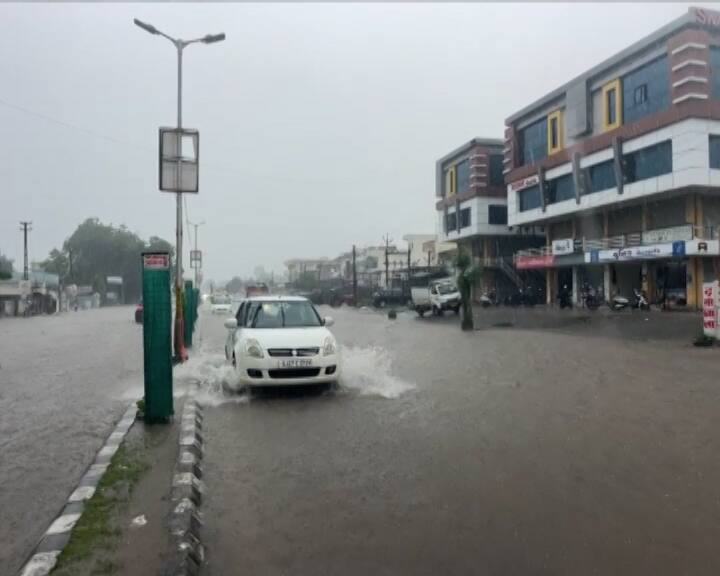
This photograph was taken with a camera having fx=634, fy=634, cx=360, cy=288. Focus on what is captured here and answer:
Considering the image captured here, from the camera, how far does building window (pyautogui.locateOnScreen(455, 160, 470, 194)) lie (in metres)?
57.3

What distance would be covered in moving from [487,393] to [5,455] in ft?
20.2

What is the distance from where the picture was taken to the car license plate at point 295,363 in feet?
28.9

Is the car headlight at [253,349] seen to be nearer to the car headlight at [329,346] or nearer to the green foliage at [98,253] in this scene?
the car headlight at [329,346]

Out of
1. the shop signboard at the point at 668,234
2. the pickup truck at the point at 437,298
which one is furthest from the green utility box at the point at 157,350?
the shop signboard at the point at 668,234

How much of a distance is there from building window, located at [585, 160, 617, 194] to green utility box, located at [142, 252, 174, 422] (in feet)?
114

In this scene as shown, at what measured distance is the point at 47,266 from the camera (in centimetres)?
10744

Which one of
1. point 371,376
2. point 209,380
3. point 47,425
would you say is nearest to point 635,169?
point 371,376

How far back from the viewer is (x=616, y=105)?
1455 inches

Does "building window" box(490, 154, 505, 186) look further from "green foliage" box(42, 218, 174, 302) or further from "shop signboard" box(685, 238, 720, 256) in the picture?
"green foliage" box(42, 218, 174, 302)

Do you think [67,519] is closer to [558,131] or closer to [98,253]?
[558,131]

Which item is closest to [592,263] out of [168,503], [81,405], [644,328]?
[644,328]

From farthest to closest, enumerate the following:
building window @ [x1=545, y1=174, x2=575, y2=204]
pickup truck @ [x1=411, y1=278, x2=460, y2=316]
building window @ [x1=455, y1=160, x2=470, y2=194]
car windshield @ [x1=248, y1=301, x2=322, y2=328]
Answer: building window @ [x1=455, y1=160, x2=470, y2=194], building window @ [x1=545, y1=174, x2=575, y2=204], pickup truck @ [x1=411, y1=278, x2=460, y2=316], car windshield @ [x1=248, y1=301, x2=322, y2=328]

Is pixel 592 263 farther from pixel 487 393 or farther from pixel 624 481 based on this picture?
pixel 624 481

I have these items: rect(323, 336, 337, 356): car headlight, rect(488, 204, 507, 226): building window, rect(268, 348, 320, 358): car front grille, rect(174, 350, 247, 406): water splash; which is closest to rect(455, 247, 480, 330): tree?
rect(174, 350, 247, 406): water splash
